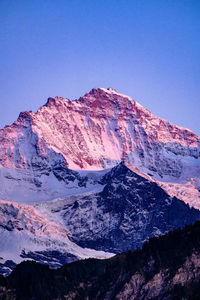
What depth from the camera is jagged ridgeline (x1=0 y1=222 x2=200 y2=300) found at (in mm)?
180000

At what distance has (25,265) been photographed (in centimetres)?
19538

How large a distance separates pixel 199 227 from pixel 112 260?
54.4 feet

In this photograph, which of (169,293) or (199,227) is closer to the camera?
(169,293)

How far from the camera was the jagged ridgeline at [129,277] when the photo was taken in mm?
180000

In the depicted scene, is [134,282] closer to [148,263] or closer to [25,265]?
[148,263]

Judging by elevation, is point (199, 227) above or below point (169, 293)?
above

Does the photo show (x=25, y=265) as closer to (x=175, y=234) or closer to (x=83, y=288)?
→ (x=83, y=288)

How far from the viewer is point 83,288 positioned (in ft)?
617

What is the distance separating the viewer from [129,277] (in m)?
186

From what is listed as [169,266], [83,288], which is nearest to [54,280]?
[83,288]

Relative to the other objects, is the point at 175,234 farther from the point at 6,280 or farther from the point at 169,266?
the point at 6,280

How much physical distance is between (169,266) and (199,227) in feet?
39.6

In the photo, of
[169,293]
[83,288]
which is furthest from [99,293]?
[169,293]

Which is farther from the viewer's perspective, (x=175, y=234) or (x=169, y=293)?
(x=175, y=234)
